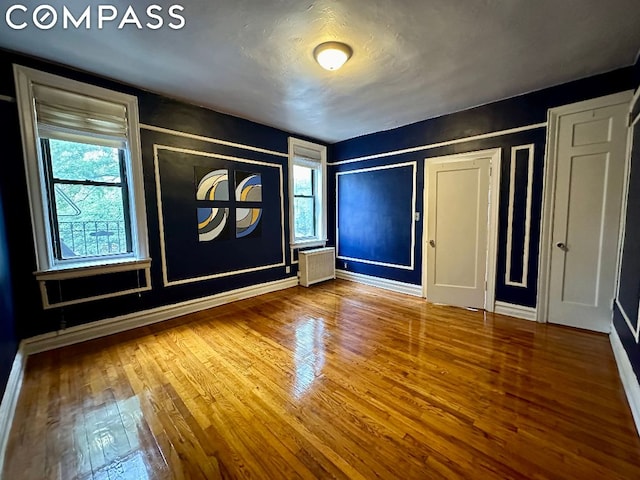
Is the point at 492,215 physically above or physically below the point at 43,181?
below

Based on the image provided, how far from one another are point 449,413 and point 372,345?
955mm

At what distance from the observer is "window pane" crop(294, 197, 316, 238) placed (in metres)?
4.87

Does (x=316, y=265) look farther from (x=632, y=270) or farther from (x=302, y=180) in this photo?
(x=632, y=270)

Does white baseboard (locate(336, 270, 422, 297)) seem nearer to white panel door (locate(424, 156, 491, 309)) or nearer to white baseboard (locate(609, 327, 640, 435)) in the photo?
white panel door (locate(424, 156, 491, 309))

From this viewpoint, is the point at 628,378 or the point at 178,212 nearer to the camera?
the point at 628,378

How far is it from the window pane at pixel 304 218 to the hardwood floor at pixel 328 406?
2314 mm

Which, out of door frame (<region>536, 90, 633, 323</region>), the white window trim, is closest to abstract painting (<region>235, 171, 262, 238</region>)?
the white window trim

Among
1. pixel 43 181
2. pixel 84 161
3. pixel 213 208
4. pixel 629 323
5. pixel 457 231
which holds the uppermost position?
pixel 84 161

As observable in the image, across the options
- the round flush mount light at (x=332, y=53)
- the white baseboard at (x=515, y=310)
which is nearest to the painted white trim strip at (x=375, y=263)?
the white baseboard at (x=515, y=310)

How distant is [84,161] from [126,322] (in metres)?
1.77

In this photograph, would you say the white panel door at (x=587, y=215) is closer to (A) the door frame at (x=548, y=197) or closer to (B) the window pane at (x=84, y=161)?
(A) the door frame at (x=548, y=197)

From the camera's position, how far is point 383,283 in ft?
15.1

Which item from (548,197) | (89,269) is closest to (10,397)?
(89,269)

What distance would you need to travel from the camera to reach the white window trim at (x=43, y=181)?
7.64 feet
